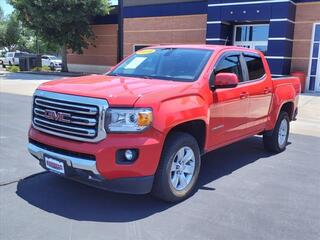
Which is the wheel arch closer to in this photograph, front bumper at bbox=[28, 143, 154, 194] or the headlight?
the headlight

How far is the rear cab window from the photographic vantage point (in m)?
6.38

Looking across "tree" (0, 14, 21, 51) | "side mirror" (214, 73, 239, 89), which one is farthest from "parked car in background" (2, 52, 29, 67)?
"side mirror" (214, 73, 239, 89)

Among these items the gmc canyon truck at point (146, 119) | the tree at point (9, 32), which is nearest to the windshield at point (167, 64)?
the gmc canyon truck at point (146, 119)

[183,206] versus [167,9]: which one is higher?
[167,9]

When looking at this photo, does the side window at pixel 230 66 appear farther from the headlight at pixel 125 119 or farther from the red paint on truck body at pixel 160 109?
the headlight at pixel 125 119

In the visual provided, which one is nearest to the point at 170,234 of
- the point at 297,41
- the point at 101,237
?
the point at 101,237

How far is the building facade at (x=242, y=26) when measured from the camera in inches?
800

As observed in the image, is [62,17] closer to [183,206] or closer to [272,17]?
[272,17]

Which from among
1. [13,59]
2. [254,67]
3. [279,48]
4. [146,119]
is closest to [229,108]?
[254,67]

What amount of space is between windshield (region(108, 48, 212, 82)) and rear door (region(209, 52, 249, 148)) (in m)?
0.30

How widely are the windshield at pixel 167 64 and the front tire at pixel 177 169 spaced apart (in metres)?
0.89

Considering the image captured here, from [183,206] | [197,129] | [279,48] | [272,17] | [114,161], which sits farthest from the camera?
[272,17]

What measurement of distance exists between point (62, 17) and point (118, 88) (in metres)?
27.0

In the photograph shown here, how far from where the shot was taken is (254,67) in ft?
21.5
